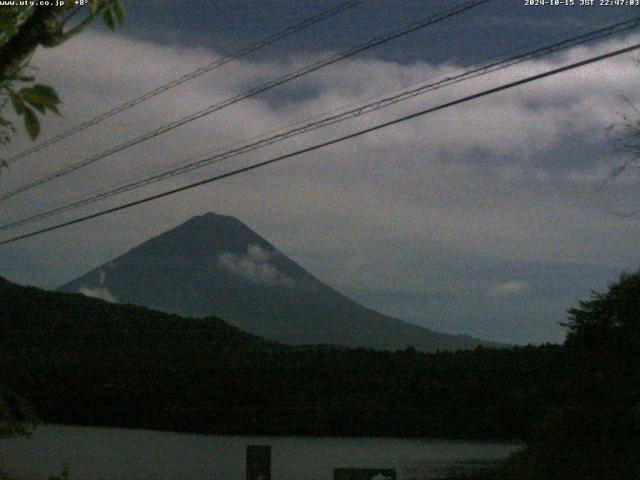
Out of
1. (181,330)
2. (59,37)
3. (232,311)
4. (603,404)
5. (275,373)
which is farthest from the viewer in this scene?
(232,311)

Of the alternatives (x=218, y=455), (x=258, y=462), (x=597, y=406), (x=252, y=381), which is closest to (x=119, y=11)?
(x=258, y=462)

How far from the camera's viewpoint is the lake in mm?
11172

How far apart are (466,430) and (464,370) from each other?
0.91 meters

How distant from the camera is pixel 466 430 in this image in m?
11.6

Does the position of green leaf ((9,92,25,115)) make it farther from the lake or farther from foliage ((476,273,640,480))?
foliage ((476,273,640,480))

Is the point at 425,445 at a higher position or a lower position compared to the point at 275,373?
lower

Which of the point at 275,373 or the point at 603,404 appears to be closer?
the point at 603,404

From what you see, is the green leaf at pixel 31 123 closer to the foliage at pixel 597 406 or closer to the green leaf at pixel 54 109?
the green leaf at pixel 54 109

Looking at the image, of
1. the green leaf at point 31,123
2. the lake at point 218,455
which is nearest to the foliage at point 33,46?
the green leaf at point 31,123

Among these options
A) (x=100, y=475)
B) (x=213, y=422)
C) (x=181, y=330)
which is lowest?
(x=100, y=475)

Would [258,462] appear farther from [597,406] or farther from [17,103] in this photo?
[17,103]

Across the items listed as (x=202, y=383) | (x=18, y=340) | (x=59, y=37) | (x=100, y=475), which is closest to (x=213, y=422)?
(x=202, y=383)

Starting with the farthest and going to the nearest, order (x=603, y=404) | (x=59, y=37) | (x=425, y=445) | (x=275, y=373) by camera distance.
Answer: (x=275, y=373) < (x=425, y=445) < (x=603, y=404) < (x=59, y=37)

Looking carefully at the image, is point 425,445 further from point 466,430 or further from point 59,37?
point 59,37
